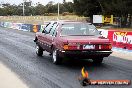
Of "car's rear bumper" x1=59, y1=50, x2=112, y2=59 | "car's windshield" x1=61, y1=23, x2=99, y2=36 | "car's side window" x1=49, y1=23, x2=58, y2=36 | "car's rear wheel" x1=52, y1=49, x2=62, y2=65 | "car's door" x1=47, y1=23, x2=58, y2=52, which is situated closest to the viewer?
"car's rear bumper" x1=59, y1=50, x2=112, y2=59

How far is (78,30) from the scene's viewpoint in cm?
1269

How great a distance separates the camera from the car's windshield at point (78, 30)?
Answer: 12555mm

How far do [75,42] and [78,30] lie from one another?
1.17 meters

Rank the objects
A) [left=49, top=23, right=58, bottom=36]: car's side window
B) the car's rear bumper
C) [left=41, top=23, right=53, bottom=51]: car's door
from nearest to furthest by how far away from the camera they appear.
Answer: the car's rear bumper
[left=49, top=23, right=58, bottom=36]: car's side window
[left=41, top=23, right=53, bottom=51]: car's door

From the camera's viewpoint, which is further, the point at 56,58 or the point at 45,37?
the point at 45,37

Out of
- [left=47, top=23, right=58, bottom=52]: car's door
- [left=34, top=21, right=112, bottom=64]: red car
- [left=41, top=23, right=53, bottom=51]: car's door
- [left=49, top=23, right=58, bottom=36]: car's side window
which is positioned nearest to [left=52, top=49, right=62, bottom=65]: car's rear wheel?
[left=34, top=21, right=112, bottom=64]: red car

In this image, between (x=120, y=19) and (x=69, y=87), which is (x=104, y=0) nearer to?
(x=120, y=19)

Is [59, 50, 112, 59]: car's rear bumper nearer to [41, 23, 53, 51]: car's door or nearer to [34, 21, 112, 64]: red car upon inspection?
[34, 21, 112, 64]: red car

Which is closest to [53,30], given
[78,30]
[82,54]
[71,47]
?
[78,30]

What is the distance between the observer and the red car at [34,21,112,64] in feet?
38.2

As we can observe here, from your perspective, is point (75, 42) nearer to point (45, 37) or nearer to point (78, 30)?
point (78, 30)

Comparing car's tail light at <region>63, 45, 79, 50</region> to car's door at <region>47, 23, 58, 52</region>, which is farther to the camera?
car's door at <region>47, 23, 58, 52</region>

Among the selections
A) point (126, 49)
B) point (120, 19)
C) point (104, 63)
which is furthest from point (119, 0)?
point (104, 63)

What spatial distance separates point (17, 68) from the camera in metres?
12.0
